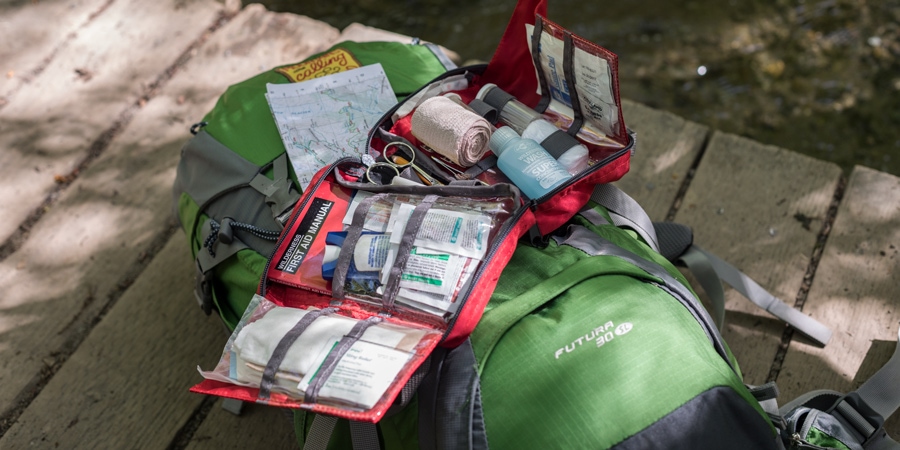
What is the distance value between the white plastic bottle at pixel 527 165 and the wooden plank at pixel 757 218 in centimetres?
55

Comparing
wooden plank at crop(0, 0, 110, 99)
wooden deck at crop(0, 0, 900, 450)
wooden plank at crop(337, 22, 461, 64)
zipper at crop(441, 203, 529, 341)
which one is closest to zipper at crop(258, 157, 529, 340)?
zipper at crop(441, 203, 529, 341)

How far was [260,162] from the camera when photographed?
4.59 ft

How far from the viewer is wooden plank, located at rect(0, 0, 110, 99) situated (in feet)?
6.72

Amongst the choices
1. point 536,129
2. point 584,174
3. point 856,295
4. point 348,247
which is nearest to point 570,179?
point 584,174

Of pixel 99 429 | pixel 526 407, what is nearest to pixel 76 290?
pixel 99 429

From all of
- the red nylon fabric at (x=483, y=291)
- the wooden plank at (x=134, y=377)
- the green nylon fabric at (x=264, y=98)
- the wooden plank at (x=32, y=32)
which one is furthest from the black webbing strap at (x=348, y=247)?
the wooden plank at (x=32, y=32)

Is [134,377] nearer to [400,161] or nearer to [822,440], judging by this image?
[400,161]

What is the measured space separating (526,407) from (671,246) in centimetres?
60

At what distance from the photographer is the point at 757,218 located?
1600mm

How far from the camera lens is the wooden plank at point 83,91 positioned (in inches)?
71.9

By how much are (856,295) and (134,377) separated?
1.48 meters

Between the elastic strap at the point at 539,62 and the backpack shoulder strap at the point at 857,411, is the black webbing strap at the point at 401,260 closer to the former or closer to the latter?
the elastic strap at the point at 539,62

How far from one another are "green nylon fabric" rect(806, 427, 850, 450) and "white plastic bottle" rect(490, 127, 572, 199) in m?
0.55

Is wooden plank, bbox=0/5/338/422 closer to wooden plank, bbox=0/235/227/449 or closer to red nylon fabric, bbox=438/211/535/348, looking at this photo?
wooden plank, bbox=0/235/227/449
